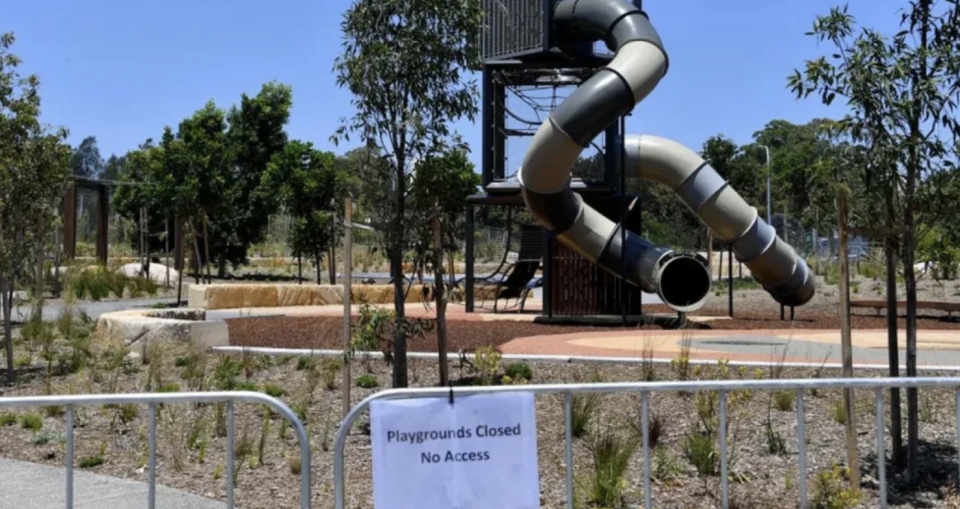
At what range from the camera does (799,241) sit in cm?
4009

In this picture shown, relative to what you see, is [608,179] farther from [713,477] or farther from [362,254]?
[362,254]

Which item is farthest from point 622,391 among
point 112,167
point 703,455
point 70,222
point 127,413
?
point 112,167

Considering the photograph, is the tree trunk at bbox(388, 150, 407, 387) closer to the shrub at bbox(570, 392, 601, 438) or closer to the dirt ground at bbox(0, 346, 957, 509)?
the dirt ground at bbox(0, 346, 957, 509)

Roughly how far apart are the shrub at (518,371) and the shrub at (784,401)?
2.65m

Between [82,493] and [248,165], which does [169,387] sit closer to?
[82,493]

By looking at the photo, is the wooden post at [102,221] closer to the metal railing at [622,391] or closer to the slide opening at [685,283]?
the slide opening at [685,283]

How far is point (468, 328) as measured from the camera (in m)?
16.8

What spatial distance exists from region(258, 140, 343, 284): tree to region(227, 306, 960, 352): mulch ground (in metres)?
11.6

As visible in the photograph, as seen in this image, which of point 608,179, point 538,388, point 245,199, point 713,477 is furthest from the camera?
point 245,199

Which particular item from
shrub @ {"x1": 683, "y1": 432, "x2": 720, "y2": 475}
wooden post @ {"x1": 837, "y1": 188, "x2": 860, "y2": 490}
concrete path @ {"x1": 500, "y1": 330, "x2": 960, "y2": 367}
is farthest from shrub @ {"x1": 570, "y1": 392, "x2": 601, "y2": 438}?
concrete path @ {"x1": 500, "y1": 330, "x2": 960, "y2": 367}

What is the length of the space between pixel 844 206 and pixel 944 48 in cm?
136

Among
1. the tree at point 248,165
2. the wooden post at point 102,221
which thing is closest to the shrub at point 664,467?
the wooden post at point 102,221

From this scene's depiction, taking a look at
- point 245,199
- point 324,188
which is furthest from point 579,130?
point 245,199

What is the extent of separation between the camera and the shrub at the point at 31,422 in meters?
8.63
